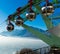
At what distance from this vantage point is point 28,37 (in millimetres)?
12281

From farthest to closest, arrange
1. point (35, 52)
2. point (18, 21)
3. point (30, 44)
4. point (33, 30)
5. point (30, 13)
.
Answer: point (30, 44) → point (35, 52) → point (33, 30) → point (18, 21) → point (30, 13)

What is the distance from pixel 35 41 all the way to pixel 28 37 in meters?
0.45

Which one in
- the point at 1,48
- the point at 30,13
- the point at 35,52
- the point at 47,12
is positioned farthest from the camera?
the point at 1,48

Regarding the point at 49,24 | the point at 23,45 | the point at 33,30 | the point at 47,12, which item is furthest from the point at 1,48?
the point at 47,12

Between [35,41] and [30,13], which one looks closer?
[30,13]

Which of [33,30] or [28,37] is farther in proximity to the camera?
[28,37]

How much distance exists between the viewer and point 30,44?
12.2m

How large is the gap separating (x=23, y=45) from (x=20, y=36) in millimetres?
507

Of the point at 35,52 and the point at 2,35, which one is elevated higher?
the point at 2,35

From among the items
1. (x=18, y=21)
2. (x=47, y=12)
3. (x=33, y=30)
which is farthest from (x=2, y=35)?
(x=47, y=12)

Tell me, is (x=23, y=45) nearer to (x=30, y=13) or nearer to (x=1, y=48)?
(x=1, y=48)

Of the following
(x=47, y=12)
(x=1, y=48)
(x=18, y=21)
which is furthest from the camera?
(x=1, y=48)

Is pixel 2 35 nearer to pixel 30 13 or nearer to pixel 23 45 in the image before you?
pixel 23 45

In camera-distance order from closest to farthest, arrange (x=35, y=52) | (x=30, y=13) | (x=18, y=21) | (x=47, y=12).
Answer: (x=47, y=12)
(x=30, y=13)
(x=18, y=21)
(x=35, y=52)
